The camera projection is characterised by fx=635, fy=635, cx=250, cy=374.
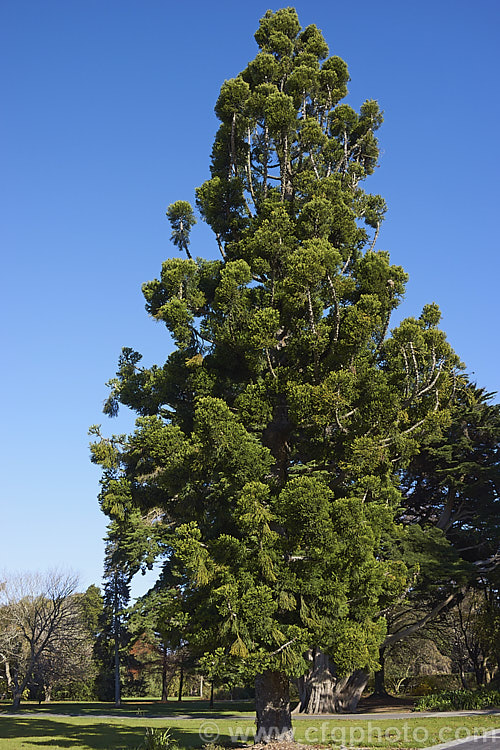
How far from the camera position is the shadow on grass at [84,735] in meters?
15.4

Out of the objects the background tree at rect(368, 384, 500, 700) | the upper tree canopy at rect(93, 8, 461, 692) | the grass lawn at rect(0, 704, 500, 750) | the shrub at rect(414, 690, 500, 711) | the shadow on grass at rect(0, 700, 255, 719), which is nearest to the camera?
the upper tree canopy at rect(93, 8, 461, 692)

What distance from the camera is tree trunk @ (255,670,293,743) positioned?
12.7 meters

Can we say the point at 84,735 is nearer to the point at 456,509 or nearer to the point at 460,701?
the point at 460,701

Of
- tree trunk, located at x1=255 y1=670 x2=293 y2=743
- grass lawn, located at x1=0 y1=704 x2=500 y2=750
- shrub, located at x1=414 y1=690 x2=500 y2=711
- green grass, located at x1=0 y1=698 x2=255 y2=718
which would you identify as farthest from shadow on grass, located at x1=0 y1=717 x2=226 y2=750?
shrub, located at x1=414 y1=690 x2=500 y2=711

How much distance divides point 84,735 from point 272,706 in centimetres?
885

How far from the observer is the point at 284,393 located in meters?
14.4

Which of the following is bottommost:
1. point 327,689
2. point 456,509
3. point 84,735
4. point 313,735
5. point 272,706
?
point 84,735

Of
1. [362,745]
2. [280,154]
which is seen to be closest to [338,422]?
[362,745]

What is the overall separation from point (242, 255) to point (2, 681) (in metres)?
45.1

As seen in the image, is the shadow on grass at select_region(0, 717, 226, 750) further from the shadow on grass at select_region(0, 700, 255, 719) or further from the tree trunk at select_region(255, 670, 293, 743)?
the shadow on grass at select_region(0, 700, 255, 719)

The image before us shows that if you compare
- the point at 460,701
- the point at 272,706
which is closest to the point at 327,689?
the point at 460,701

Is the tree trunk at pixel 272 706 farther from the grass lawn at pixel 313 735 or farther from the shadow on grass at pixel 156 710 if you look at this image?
the shadow on grass at pixel 156 710

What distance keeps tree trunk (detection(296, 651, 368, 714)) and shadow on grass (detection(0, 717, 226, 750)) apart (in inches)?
275

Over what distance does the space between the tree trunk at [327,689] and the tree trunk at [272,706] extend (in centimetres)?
Result: 1411
